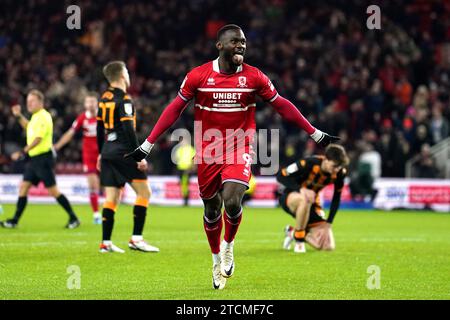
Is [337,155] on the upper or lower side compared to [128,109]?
lower

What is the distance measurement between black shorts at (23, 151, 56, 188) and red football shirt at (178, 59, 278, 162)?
7.86 meters

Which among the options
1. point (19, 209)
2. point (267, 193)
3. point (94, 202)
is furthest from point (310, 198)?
point (267, 193)

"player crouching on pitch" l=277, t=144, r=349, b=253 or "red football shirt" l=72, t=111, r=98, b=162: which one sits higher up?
"red football shirt" l=72, t=111, r=98, b=162

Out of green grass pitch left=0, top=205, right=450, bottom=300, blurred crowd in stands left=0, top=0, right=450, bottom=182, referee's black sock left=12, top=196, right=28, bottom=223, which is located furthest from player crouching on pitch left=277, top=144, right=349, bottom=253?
blurred crowd in stands left=0, top=0, right=450, bottom=182

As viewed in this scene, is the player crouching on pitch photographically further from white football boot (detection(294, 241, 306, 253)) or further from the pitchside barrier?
the pitchside barrier

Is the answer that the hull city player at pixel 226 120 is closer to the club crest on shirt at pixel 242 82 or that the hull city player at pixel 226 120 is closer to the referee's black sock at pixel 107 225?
the club crest on shirt at pixel 242 82

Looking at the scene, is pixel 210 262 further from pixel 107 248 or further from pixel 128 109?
pixel 128 109

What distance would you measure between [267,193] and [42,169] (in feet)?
35.3

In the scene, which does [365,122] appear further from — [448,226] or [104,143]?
[104,143]

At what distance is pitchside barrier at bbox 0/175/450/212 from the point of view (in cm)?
2497

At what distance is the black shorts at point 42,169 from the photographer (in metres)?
16.5

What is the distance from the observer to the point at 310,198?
13328 mm

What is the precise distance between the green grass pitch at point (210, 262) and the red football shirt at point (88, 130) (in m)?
1.44
